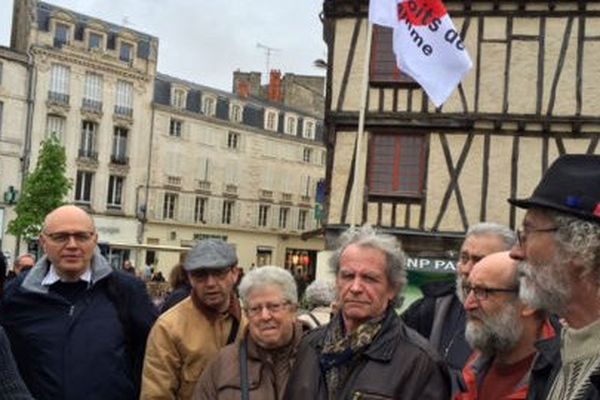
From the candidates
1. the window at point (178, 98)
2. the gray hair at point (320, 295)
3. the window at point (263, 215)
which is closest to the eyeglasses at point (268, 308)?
the gray hair at point (320, 295)

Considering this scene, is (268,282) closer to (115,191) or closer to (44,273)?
(44,273)

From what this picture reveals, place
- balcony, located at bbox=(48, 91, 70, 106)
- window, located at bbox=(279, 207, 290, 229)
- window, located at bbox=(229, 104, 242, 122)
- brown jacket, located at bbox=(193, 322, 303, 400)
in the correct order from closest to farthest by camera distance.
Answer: brown jacket, located at bbox=(193, 322, 303, 400), balcony, located at bbox=(48, 91, 70, 106), window, located at bbox=(229, 104, 242, 122), window, located at bbox=(279, 207, 290, 229)

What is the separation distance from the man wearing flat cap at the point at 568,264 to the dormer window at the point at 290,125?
51961 mm

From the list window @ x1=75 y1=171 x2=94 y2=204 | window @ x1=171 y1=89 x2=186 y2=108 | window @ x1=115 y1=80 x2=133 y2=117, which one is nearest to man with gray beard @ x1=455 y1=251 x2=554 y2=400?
window @ x1=75 y1=171 x2=94 y2=204

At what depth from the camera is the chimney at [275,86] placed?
5694cm

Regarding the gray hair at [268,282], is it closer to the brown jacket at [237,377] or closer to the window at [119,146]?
the brown jacket at [237,377]

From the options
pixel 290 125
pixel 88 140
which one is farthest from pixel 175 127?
pixel 290 125

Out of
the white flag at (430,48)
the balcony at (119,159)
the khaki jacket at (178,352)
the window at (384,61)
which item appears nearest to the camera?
the khaki jacket at (178,352)

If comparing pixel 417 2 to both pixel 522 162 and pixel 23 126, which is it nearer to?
pixel 522 162

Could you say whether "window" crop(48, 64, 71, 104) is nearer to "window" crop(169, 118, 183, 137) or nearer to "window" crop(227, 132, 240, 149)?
"window" crop(169, 118, 183, 137)

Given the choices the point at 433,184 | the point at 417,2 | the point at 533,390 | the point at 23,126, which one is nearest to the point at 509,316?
the point at 533,390

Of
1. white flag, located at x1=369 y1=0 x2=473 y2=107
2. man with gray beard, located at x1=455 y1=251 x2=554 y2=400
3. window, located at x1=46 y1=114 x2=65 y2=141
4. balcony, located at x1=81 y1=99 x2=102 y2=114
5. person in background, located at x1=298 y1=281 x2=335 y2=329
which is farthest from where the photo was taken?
balcony, located at x1=81 y1=99 x2=102 y2=114

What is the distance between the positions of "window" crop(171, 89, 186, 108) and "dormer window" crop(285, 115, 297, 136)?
7615 millimetres

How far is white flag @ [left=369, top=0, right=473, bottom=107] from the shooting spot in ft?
41.0
